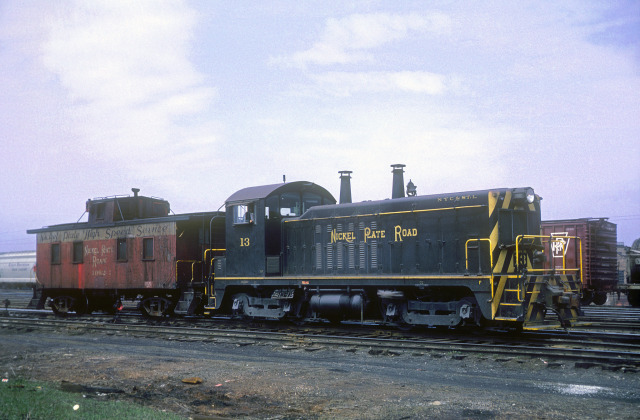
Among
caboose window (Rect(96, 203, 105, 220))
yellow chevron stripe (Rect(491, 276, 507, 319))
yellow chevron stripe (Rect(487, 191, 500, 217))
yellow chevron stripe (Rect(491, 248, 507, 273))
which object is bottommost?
yellow chevron stripe (Rect(491, 276, 507, 319))

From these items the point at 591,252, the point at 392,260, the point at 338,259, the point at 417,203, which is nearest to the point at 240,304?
the point at 338,259

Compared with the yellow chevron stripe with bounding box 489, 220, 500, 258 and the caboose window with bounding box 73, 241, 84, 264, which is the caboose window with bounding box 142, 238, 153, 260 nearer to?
the caboose window with bounding box 73, 241, 84, 264

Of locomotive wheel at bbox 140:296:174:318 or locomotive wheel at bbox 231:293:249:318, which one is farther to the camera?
locomotive wheel at bbox 140:296:174:318

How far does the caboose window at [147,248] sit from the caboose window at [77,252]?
130 inches

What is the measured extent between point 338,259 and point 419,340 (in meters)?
3.40

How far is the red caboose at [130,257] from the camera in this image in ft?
61.3

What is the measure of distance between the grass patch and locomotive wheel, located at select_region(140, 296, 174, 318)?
451 inches

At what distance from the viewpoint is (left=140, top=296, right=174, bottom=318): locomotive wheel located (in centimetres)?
1903

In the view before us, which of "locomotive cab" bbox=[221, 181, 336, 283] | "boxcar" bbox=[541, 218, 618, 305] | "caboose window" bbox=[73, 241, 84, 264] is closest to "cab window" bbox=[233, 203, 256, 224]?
"locomotive cab" bbox=[221, 181, 336, 283]

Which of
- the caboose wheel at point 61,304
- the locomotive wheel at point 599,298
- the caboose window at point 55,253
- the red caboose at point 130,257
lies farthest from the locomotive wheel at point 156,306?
the locomotive wheel at point 599,298

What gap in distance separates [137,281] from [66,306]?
4.33 m

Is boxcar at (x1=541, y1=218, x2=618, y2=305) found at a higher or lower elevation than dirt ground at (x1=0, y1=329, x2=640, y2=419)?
higher

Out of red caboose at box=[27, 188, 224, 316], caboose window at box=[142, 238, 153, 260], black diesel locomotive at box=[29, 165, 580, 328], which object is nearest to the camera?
black diesel locomotive at box=[29, 165, 580, 328]

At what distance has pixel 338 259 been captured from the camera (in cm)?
1462
